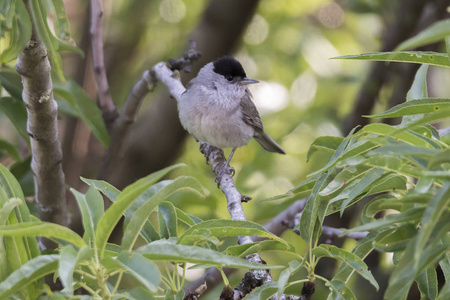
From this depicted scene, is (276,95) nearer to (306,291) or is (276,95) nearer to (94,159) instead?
(94,159)

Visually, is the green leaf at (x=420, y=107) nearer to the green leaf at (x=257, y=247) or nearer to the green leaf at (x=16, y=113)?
the green leaf at (x=257, y=247)

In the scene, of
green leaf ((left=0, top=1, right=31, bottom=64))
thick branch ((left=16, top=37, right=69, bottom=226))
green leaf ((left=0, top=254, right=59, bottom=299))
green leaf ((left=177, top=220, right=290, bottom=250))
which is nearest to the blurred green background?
thick branch ((left=16, top=37, right=69, bottom=226))

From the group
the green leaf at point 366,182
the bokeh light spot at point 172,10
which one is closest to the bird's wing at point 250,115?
the bokeh light spot at point 172,10

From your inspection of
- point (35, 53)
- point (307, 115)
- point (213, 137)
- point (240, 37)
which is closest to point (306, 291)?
point (35, 53)

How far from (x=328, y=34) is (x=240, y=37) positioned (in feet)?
3.97

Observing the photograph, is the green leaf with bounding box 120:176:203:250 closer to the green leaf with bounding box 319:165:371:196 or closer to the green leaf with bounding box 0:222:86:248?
the green leaf with bounding box 0:222:86:248

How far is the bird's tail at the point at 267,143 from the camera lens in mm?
→ 5037

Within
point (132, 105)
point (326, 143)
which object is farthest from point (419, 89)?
point (132, 105)

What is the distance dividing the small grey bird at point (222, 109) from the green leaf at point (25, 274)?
290 centimetres

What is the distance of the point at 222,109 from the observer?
4.87m

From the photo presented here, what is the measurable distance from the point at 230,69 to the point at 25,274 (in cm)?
359

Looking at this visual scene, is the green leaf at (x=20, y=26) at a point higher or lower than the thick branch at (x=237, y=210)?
higher

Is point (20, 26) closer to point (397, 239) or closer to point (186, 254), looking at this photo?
point (186, 254)

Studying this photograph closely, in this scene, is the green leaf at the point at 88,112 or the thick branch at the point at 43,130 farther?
the green leaf at the point at 88,112
